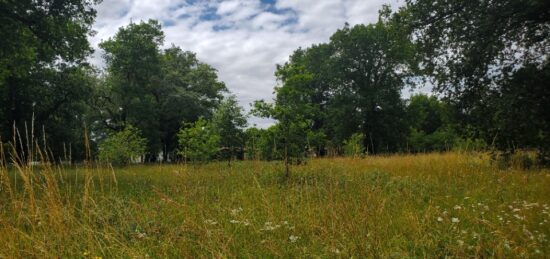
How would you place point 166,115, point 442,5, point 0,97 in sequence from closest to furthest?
point 442,5, point 0,97, point 166,115

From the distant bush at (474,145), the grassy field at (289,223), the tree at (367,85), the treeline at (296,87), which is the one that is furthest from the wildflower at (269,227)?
the tree at (367,85)

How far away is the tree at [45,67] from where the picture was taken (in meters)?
12.5

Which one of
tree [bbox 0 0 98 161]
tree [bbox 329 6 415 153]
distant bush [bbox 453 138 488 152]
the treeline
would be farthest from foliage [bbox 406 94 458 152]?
tree [bbox 0 0 98 161]

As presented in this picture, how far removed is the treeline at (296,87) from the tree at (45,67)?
2.4 inches

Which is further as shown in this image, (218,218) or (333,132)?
(333,132)

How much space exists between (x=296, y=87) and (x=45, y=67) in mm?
23544

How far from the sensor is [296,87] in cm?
1111

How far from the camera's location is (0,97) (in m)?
25.6

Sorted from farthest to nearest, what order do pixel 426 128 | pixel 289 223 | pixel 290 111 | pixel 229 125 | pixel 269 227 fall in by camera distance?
1. pixel 426 128
2. pixel 229 125
3. pixel 290 111
4. pixel 289 223
5. pixel 269 227

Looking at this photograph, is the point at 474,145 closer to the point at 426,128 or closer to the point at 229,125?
the point at 229,125

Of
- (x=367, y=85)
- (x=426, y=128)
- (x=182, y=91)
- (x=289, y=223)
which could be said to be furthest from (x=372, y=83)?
(x=289, y=223)

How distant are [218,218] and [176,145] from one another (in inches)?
1545

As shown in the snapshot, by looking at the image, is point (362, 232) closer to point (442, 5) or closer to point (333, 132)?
point (442, 5)

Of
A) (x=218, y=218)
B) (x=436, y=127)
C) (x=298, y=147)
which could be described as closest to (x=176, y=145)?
(x=298, y=147)
